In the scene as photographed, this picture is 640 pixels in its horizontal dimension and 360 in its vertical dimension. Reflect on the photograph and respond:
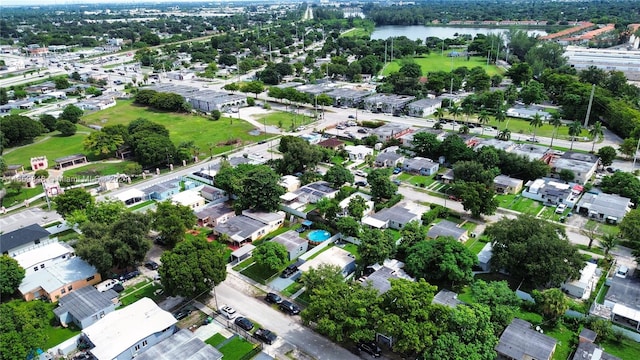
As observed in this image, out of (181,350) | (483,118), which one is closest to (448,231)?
(181,350)

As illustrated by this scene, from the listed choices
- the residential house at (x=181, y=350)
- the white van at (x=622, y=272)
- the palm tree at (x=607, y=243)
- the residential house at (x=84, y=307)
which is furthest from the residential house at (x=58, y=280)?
the palm tree at (x=607, y=243)

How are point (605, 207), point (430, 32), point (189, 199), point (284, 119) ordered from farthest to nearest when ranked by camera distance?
Answer: point (430, 32) → point (284, 119) → point (189, 199) → point (605, 207)

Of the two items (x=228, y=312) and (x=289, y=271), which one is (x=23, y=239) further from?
(x=289, y=271)

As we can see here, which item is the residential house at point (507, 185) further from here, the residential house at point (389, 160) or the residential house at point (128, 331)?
the residential house at point (128, 331)

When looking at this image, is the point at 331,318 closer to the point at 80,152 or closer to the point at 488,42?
the point at 80,152

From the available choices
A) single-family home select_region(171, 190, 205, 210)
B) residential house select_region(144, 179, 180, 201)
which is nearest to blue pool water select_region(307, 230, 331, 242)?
single-family home select_region(171, 190, 205, 210)

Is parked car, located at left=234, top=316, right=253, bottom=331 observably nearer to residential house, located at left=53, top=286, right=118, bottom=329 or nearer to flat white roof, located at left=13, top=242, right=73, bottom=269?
residential house, located at left=53, top=286, right=118, bottom=329
